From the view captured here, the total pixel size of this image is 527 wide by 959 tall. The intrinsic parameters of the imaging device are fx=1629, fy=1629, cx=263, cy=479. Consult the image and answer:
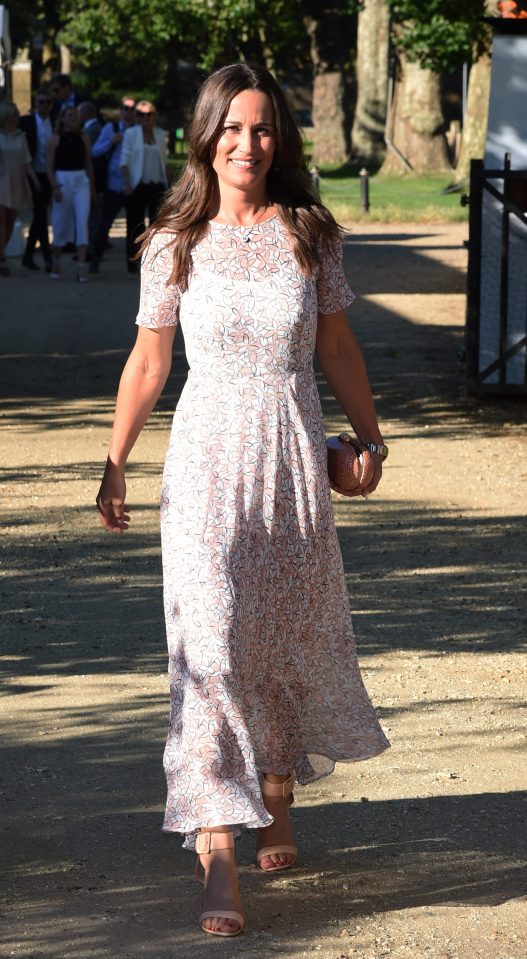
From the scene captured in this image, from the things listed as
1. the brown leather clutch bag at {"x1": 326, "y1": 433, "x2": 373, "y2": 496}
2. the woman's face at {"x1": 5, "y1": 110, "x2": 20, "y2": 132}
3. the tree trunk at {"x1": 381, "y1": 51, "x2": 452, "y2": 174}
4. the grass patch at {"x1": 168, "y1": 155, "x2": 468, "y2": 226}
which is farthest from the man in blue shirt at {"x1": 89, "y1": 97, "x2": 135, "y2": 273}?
the tree trunk at {"x1": 381, "y1": 51, "x2": 452, "y2": 174}

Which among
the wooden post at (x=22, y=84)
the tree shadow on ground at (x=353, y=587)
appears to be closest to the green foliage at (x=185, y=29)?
the wooden post at (x=22, y=84)

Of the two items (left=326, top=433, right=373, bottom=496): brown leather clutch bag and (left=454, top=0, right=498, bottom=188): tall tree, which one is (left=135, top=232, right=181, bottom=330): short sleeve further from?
(left=454, top=0, right=498, bottom=188): tall tree

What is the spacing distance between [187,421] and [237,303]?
12.0 inches

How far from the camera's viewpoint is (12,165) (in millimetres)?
16750

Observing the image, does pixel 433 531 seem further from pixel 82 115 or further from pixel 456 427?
pixel 82 115

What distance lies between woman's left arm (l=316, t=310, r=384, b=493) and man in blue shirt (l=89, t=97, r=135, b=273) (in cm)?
1430

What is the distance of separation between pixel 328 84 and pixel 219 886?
46819 millimetres

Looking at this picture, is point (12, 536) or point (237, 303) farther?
point (12, 536)

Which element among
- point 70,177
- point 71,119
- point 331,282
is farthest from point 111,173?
point 331,282

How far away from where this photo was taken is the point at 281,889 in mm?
4043

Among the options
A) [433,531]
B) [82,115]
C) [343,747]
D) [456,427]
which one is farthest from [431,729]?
[82,115]

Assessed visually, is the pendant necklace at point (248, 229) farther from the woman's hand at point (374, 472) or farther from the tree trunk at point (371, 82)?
the tree trunk at point (371, 82)

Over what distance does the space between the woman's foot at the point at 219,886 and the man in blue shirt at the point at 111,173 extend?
1485 centimetres

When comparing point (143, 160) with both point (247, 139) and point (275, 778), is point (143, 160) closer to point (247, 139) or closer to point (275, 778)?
point (247, 139)
